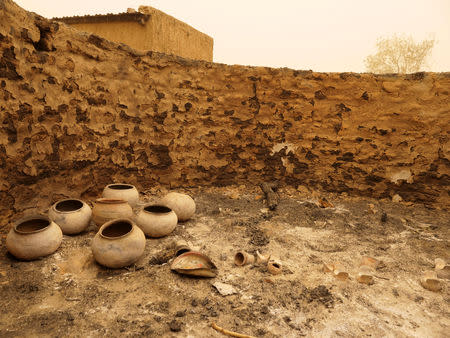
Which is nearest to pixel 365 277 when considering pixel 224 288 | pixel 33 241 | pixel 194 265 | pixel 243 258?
pixel 243 258

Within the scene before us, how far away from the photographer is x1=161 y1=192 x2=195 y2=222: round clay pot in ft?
9.32

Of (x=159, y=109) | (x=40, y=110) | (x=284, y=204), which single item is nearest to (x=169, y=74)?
(x=159, y=109)

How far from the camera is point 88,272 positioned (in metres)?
1.97

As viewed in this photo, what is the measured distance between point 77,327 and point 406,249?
2.73m

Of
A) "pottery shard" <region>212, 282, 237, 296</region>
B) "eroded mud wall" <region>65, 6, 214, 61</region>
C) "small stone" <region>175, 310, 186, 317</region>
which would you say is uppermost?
"eroded mud wall" <region>65, 6, 214, 61</region>

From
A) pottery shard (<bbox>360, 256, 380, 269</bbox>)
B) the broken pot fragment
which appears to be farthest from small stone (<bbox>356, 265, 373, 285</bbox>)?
the broken pot fragment

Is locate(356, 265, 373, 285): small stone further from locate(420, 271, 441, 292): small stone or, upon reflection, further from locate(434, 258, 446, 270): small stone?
locate(434, 258, 446, 270): small stone

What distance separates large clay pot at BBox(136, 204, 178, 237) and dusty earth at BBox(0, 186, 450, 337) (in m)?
0.09

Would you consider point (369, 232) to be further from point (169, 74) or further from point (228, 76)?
point (169, 74)

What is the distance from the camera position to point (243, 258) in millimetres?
2178

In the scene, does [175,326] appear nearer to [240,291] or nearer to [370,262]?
[240,291]

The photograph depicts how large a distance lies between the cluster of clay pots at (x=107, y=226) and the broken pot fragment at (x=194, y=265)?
322mm

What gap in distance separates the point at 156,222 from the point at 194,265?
2.20 ft

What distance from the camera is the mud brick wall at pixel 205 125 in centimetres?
262
